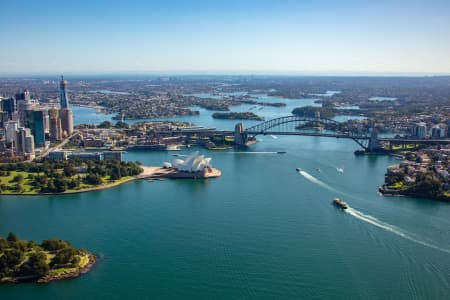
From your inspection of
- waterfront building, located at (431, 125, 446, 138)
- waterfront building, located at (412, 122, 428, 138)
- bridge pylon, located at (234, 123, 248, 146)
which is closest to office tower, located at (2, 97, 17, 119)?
bridge pylon, located at (234, 123, 248, 146)

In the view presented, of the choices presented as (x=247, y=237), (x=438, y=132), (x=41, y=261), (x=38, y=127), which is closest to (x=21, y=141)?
(x=38, y=127)

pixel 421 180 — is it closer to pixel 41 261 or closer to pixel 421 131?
pixel 421 131

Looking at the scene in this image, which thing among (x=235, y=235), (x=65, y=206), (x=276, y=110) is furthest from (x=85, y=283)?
(x=276, y=110)

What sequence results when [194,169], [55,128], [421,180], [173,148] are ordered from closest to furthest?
[421,180], [194,169], [173,148], [55,128]

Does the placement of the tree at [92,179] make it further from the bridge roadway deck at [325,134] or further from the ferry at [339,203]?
the bridge roadway deck at [325,134]

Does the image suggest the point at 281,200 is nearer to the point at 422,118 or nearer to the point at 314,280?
the point at 314,280

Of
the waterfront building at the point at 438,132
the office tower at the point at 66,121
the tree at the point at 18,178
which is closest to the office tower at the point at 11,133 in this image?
the office tower at the point at 66,121

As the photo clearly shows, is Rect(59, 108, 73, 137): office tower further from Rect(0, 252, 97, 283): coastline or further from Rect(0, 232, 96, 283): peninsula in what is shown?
Rect(0, 252, 97, 283): coastline
